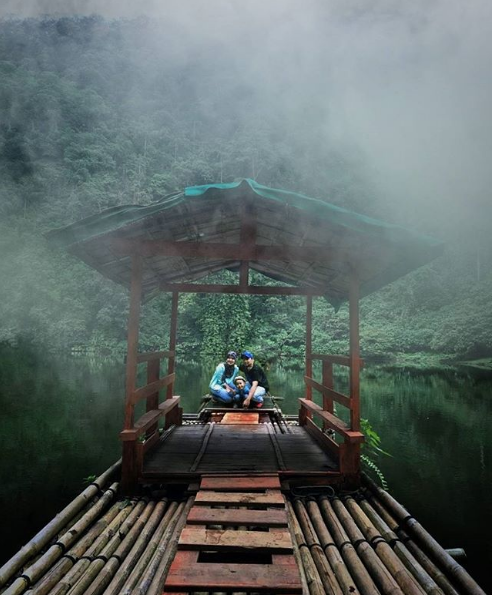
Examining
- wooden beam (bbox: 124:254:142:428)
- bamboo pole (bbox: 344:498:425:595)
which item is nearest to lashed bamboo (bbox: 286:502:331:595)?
bamboo pole (bbox: 344:498:425:595)

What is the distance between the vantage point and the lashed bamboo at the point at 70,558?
2.20 metres

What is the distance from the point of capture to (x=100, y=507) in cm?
325

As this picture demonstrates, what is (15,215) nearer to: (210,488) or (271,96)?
(210,488)

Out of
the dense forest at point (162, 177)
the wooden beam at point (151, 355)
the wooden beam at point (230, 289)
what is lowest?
the wooden beam at point (151, 355)

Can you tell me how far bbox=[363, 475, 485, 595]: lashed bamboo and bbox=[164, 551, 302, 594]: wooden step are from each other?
1143 mm

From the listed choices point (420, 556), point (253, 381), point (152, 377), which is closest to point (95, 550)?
point (420, 556)

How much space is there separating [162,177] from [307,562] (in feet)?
210

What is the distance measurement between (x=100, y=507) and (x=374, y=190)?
242 feet

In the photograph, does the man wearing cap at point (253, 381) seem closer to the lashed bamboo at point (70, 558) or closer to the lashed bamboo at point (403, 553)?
the lashed bamboo at point (403, 553)

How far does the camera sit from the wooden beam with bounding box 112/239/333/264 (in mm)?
3682

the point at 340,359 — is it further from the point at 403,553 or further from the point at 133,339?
the point at 133,339

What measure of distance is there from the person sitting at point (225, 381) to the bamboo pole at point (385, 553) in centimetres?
435

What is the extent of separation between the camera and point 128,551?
8.64ft

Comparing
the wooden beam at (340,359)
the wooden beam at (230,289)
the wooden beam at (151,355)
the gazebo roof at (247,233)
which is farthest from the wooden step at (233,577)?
the wooden beam at (230,289)
